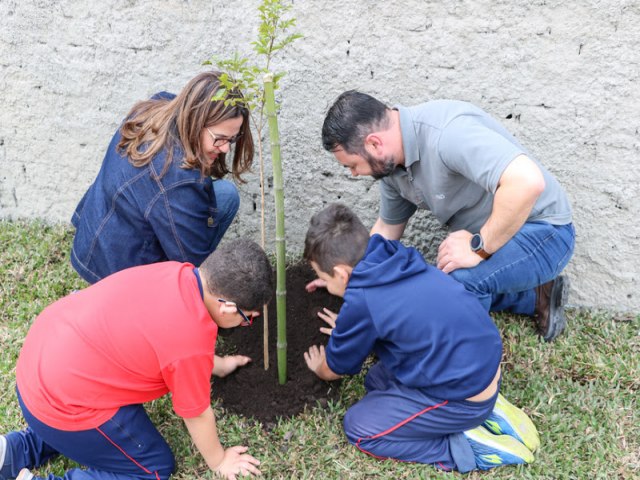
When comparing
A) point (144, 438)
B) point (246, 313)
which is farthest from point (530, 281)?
point (144, 438)

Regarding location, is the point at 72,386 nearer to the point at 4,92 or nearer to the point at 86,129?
the point at 86,129

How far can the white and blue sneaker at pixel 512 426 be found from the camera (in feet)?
9.52

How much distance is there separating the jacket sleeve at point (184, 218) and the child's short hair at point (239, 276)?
1.97 feet

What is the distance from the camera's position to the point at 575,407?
3.16 meters

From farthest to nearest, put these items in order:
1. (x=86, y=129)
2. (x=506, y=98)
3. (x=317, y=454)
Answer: (x=86, y=129) < (x=506, y=98) < (x=317, y=454)

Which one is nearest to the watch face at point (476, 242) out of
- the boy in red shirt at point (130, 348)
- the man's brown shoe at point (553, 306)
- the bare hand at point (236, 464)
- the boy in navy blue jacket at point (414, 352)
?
the boy in navy blue jacket at point (414, 352)

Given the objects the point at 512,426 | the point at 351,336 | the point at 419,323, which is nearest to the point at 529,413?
the point at 512,426

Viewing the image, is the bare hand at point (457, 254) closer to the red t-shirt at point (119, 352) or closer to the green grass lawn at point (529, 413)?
the green grass lawn at point (529, 413)

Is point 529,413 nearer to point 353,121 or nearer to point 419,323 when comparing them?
point 419,323

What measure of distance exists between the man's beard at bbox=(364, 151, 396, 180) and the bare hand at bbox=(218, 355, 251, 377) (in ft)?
3.97

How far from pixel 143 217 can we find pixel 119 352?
0.87m

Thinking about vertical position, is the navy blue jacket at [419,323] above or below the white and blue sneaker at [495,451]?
above

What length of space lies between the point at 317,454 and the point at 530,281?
1.39 m

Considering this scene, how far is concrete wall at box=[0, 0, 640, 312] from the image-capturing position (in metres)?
3.27
